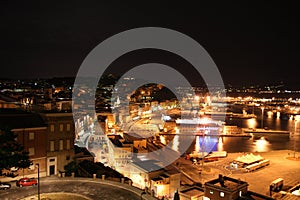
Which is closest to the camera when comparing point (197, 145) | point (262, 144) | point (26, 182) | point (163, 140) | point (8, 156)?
point (8, 156)

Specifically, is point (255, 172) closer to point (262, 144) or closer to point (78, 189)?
point (78, 189)

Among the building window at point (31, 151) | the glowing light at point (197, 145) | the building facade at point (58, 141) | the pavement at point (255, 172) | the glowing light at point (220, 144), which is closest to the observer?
the building window at point (31, 151)

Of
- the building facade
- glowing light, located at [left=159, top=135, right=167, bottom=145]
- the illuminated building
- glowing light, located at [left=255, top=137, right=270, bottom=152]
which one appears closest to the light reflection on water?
glowing light, located at [left=255, top=137, right=270, bottom=152]

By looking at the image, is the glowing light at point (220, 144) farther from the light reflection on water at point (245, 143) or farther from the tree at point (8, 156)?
the tree at point (8, 156)

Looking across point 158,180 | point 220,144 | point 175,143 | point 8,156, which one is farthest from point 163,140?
point 8,156

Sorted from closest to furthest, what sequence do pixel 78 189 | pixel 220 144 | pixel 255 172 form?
pixel 78 189, pixel 255 172, pixel 220 144

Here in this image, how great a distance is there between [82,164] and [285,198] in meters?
6.43

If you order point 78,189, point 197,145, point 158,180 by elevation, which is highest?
point 78,189

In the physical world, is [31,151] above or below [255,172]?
above

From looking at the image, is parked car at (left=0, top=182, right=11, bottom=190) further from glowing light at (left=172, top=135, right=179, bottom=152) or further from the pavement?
glowing light at (left=172, top=135, right=179, bottom=152)

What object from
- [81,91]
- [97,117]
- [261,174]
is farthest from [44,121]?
[81,91]

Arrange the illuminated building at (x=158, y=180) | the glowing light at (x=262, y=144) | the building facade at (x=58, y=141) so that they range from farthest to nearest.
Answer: the glowing light at (x=262, y=144) → the illuminated building at (x=158, y=180) → the building facade at (x=58, y=141)

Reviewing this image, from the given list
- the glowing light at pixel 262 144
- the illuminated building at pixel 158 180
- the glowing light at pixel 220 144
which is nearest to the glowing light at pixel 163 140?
the glowing light at pixel 220 144

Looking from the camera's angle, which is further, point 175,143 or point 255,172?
point 175,143
